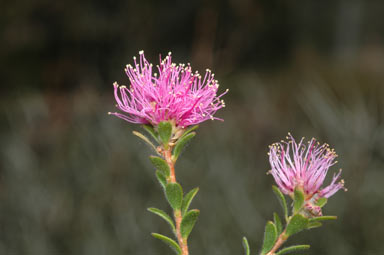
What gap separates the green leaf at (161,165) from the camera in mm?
754

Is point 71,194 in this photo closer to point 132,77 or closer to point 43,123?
point 43,123

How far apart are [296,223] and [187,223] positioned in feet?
0.59

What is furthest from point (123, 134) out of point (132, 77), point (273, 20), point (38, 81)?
point (273, 20)

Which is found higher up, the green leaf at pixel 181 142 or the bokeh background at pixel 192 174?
the bokeh background at pixel 192 174

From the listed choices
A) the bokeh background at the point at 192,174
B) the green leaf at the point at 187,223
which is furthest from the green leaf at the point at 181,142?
the bokeh background at the point at 192,174

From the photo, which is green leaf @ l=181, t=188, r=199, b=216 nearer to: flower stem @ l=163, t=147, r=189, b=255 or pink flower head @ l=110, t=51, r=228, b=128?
flower stem @ l=163, t=147, r=189, b=255

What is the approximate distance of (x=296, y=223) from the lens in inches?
29.7

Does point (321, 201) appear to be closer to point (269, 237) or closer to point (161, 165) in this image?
point (269, 237)

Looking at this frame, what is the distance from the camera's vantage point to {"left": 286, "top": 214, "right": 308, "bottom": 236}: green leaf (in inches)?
29.3

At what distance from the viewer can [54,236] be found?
3951 millimetres

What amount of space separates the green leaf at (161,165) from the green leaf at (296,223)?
22 cm

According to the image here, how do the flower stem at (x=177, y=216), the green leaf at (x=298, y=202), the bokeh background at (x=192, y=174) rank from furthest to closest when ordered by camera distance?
1. the bokeh background at (x=192, y=174)
2. the green leaf at (x=298, y=202)
3. the flower stem at (x=177, y=216)

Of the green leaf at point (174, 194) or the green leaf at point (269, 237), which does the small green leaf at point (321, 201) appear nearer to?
the green leaf at point (269, 237)

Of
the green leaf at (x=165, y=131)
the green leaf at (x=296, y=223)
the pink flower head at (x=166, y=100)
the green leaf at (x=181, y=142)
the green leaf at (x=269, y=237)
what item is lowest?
the green leaf at (x=269, y=237)
